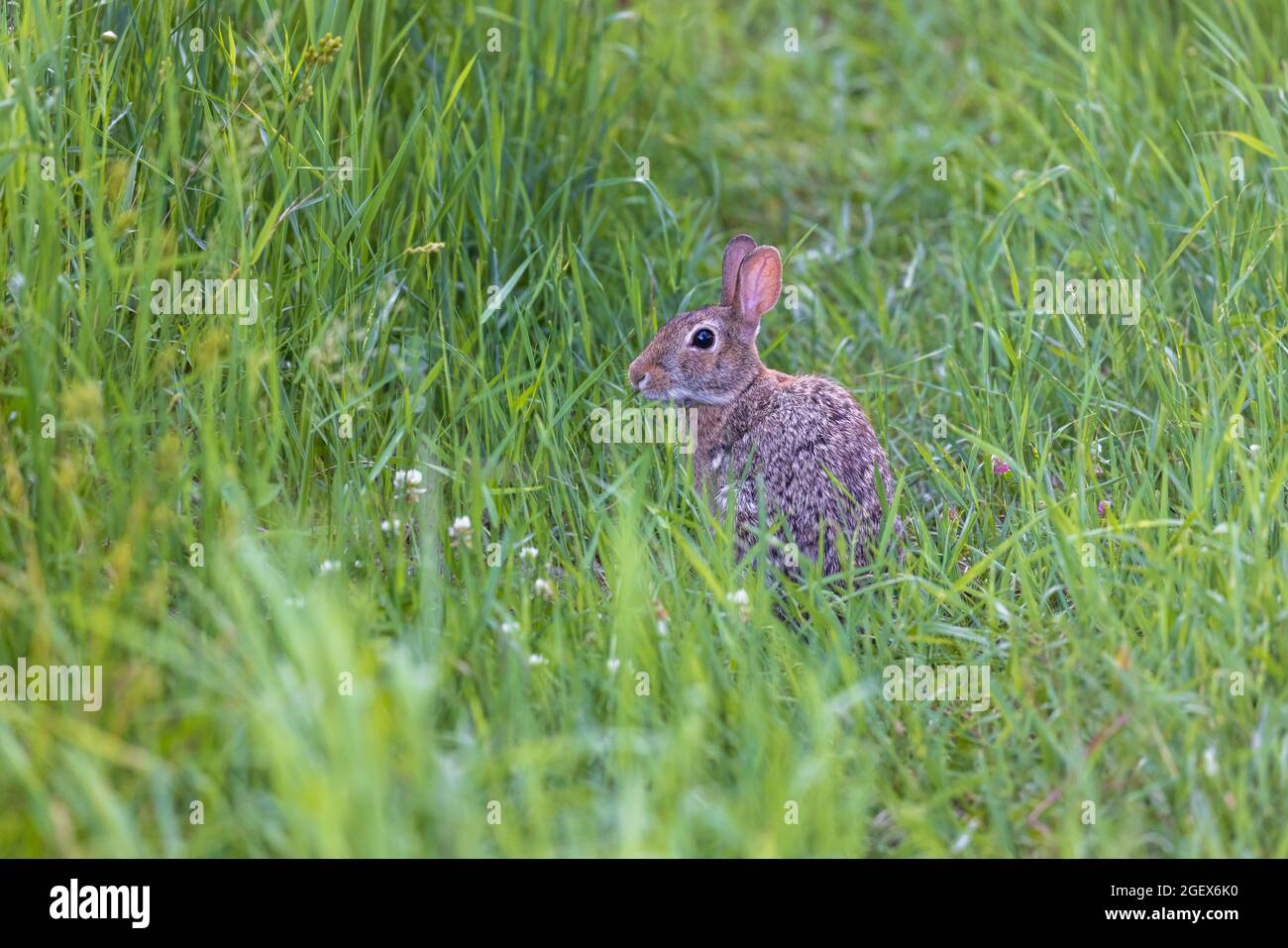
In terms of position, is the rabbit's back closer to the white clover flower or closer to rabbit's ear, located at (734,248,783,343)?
rabbit's ear, located at (734,248,783,343)

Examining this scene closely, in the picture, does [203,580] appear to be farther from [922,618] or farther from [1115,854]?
[1115,854]

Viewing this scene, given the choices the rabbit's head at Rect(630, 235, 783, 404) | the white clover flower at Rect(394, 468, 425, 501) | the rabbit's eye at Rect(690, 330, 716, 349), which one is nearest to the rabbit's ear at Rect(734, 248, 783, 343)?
the rabbit's head at Rect(630, 235, 783, 404)

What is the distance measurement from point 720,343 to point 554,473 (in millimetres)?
1040

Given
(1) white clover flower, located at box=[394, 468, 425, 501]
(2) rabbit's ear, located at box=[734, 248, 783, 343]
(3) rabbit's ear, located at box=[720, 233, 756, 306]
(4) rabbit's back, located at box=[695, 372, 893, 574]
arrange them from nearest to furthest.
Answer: (1) white clover flower, located at box=[394, 468, 425, 501]
(4) rabbit's back, located at box=[695, 372, 893, 574]
(2) rabbit's ear, located at box=[734, 248, 783, 343]
(3) rabbit's ear, located at box=[720, 233, 756, 306]

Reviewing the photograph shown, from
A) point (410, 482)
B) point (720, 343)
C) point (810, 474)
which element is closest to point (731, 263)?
point (720, 343)

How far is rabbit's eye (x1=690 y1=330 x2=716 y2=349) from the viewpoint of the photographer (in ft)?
19.3

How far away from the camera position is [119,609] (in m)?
3.86

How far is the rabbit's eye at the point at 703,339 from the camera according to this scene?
587cm

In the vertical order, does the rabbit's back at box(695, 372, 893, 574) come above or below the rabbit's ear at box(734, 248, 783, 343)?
below

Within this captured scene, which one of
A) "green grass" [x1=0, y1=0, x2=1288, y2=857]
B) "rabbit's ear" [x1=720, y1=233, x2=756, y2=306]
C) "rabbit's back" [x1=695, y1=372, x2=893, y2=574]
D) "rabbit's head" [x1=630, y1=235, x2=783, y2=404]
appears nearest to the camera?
"green grass" [x1=0, y1=0, x2=1288, y2=857]

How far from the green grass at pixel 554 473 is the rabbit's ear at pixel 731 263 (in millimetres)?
305

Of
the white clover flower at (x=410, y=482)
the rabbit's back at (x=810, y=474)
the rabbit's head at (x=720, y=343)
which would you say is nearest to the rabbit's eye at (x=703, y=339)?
the rabbit's head at (x=720, y=343)

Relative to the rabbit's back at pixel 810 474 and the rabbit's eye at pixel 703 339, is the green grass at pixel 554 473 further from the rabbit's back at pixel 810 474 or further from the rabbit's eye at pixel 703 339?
the rabbit's eye at pixel 703 339

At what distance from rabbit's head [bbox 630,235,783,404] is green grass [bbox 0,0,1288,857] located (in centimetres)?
26
